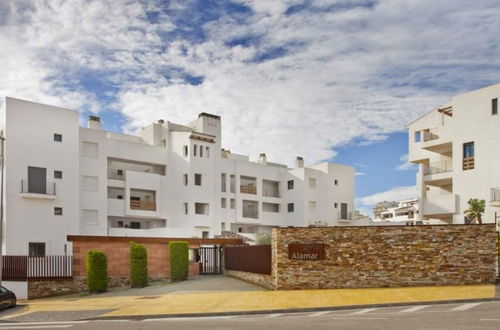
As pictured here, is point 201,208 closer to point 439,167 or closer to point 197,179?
point 197,179

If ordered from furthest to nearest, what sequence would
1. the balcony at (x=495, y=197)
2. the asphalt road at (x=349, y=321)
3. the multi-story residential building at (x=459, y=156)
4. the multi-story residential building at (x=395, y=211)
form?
the multi-story residential building at (x=395, y=211) < the multi-story residential building at (x=459, y=156) < the balcony at (x=495, y=197) < the asphalt road at (x=349, y=321)

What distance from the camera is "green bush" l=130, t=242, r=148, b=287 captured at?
2820cm

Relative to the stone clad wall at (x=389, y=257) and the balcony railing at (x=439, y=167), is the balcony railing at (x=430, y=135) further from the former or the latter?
the stone clad wall at (x=389, y=257)

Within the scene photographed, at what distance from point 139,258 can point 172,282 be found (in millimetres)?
2502

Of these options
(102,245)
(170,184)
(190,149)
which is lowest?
(102,245)

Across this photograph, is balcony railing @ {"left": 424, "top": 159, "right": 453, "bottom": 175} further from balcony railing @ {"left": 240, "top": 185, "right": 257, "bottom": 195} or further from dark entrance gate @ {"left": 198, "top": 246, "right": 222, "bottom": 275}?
balcony railing @ {"left": 240, "top": 185, "right": 257, "bottom": 195}

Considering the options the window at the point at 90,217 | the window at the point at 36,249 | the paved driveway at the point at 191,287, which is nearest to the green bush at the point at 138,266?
the paved driveway at the point at 191,287

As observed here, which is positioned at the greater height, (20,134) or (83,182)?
(20,134)

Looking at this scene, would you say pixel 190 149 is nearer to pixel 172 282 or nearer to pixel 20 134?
pixel 20 134

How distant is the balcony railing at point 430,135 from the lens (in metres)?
40.8

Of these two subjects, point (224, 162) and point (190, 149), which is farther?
point (224, 162)

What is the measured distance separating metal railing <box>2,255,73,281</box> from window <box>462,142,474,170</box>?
26.4 m

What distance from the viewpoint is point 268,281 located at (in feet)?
78.3

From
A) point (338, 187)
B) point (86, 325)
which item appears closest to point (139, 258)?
point (86, 325)
